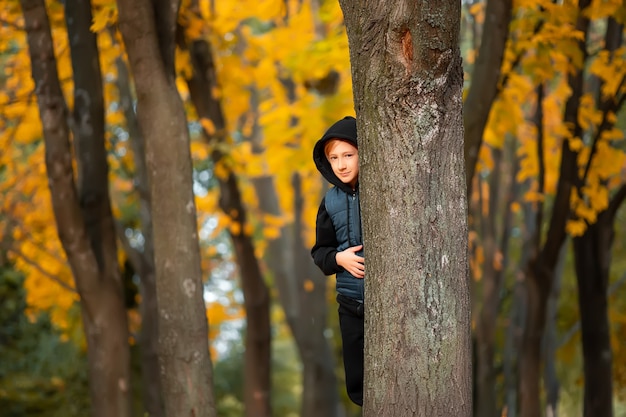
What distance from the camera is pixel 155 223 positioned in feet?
20.2

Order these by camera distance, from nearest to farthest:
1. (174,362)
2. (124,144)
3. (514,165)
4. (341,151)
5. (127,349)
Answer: (341,151), (174,362), (127,349), (514,165), (124,144)

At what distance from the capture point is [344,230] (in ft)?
15.5

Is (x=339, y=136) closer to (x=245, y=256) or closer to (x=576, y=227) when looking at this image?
(x=576, y=227)

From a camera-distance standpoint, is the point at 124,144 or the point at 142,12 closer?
the point at 142,12

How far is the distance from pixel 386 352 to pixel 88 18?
456cm

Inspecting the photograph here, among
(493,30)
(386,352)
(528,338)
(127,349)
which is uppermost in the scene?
(493,30)

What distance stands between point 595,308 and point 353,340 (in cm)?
662

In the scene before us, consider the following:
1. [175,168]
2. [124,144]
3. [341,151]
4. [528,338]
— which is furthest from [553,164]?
[341,151]

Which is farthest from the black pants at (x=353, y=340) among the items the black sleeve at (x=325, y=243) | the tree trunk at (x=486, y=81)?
the tree trunk at (x=486, y=81)

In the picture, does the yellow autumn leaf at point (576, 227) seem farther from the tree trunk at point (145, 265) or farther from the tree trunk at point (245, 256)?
the tree trunk at point (145, 265)

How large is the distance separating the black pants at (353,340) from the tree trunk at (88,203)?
312cm

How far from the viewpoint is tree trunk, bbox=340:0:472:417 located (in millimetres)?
3924

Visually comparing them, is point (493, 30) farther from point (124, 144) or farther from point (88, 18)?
point (124, 144)

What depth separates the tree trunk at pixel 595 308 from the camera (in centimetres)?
1065
